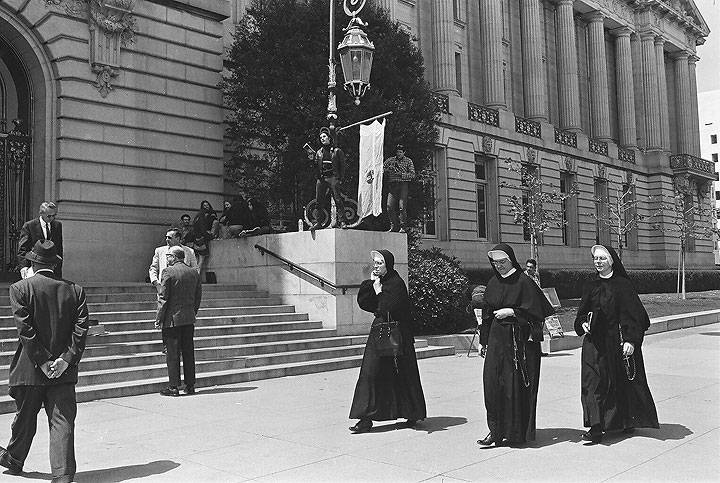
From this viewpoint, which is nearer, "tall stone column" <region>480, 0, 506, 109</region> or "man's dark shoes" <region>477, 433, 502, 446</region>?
"man's dark shoes" <region>477, 433, 502, 446</region>

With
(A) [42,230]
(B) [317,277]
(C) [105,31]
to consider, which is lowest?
(B) [317,277]

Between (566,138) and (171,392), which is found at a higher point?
(566,138)

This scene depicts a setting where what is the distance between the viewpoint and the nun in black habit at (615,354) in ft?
22.9

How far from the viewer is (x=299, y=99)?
1994cm

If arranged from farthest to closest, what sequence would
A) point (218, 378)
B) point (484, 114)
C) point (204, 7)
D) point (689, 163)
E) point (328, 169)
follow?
point (689, 163), point (484, 114), point (204, 7), point (328, 169), point (218, 378)

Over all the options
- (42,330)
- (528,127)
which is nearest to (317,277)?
(42,330)

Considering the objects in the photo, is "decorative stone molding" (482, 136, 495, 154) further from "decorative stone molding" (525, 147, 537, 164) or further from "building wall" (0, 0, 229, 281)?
"building wall" (0, 0, 229, 281)

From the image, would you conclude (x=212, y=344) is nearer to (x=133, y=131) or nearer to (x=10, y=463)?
(x=10, y=463)

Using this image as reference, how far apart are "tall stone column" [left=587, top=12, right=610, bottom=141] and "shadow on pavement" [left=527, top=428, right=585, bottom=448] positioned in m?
39.3

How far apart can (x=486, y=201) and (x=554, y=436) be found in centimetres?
2889

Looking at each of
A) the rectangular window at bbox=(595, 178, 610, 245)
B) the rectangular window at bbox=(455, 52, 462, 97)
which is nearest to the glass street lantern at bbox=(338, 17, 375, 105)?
the rectangular window at bbox=(455, 52, 462, 97)

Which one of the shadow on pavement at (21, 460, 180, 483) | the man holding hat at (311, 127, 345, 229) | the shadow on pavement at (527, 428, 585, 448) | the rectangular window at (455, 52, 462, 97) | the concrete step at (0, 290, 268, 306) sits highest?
the rectangular window at (455, 52, 462, 97)

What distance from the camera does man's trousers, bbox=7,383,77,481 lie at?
5461 millimetres

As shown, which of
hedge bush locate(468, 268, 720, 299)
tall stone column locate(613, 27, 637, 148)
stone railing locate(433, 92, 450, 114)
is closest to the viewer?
stone railing locate(433, 92, 450, 114)
